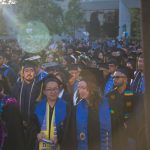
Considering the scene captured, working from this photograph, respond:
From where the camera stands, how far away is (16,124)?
560 centimetres

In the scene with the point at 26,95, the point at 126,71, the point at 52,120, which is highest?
the point at 126,71

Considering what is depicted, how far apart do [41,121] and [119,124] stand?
0.97m

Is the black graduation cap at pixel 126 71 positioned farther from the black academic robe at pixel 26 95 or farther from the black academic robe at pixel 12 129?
the black academic robe at pixel 12 129

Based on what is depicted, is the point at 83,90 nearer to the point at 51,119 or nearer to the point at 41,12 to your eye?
the point at 51,119

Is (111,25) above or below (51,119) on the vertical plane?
above

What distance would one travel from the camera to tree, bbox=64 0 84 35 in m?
48.9

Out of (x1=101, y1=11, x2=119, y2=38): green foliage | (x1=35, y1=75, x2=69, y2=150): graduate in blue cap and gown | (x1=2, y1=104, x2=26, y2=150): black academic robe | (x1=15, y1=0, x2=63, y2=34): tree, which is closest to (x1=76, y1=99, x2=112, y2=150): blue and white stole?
(x1=35, y1=75, x2=69, y2=150): graduate in blue cap and gown

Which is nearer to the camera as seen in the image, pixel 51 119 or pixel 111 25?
pixel 51 119

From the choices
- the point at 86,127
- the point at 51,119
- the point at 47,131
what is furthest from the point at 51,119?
the point at 86,127

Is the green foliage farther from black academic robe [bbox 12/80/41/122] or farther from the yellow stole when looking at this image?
the yellow stole

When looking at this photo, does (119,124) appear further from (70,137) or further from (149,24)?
(149,24)

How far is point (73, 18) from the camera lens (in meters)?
50.2

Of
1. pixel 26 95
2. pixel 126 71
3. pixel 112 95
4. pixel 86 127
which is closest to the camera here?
pixel 86 127

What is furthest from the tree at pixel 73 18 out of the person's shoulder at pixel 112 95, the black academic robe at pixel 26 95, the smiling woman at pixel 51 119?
the smiling woman at pixel 51 119
